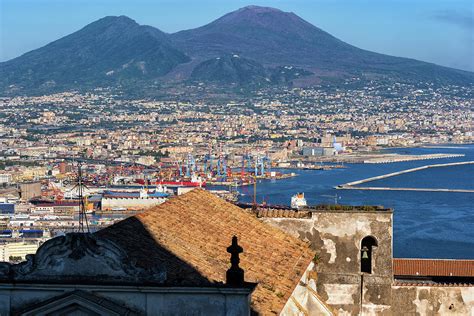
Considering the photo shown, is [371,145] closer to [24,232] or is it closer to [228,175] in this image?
[228,175]

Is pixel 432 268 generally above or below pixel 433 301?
below

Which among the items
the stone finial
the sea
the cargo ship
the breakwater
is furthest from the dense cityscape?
the breakwater

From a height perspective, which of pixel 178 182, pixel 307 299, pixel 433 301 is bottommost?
pixel 178 182

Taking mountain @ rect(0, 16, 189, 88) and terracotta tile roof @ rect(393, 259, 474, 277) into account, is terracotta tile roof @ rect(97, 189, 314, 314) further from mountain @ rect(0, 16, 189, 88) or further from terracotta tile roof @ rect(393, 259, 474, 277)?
mountain @ rect(0, 16, 189, 88)

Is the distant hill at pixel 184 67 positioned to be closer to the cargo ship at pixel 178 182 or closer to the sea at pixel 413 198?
the sea at pixel 413 198

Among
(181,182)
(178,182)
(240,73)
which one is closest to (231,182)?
(181,182)

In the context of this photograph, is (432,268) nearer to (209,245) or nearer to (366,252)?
(366,252)

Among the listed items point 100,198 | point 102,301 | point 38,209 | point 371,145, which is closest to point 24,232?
point 38,209
